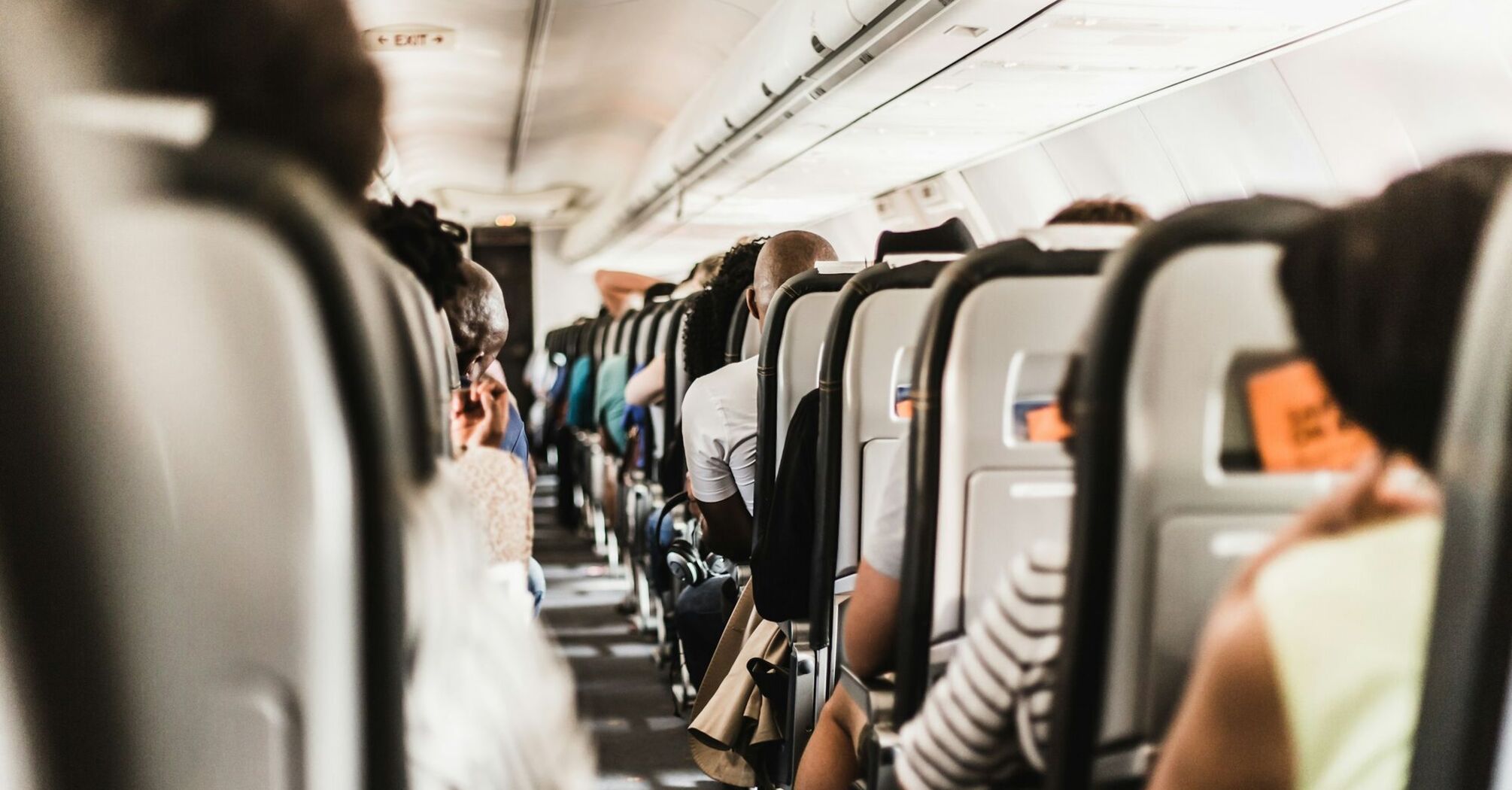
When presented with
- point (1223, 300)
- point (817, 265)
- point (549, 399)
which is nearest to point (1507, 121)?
point (817, 265)

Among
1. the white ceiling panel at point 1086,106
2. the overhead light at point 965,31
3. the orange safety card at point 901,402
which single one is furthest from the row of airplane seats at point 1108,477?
the overhead light at point 965,31

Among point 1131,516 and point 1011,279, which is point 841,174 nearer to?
point 1011,279

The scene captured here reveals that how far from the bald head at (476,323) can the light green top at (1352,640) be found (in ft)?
3.62

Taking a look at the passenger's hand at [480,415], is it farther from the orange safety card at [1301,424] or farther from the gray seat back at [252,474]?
the orange safety card at [1301,424]

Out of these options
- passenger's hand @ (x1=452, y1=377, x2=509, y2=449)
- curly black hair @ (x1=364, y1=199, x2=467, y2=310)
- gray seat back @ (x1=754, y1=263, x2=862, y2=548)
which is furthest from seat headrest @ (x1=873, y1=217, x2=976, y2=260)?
curly black hair @ (x1=364, y1=199, x2=467, y2=310)

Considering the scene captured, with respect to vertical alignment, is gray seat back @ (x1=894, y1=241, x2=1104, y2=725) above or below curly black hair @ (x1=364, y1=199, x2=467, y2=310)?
below

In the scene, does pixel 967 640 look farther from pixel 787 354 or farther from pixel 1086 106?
pixel 1086 106

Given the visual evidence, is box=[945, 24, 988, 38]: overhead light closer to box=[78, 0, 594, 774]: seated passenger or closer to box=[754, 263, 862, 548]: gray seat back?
box=[754, 263, 862, 548]: gray seat back

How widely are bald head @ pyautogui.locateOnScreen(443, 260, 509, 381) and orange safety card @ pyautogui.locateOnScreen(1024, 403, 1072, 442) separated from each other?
0.78 m

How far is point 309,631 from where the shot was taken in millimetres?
798

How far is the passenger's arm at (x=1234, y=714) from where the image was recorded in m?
1.09

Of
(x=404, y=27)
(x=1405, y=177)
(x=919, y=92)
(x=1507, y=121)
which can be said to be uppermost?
(x=404, y=27)

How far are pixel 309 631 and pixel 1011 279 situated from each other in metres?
1.05

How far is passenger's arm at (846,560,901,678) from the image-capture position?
2.01m
